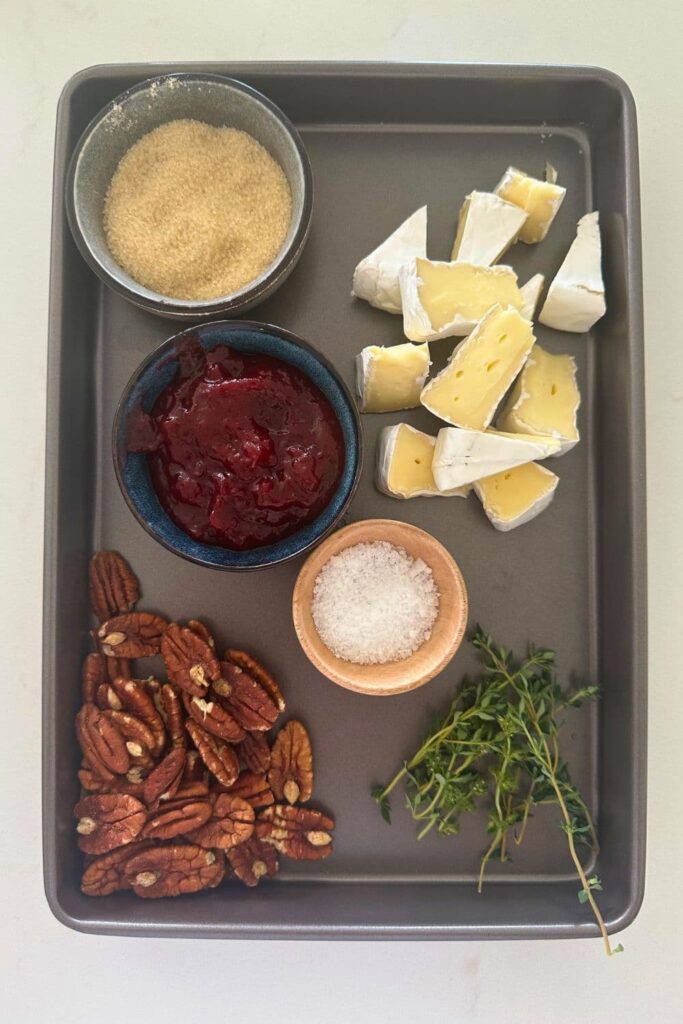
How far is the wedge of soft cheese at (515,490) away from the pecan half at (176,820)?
1.92 ft

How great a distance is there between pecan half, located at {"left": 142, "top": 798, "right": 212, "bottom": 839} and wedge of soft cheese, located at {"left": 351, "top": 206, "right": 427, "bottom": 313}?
0.77m

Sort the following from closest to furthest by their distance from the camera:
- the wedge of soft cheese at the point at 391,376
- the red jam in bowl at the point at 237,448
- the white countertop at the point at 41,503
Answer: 1. the red jam in bowl at the point at 237,448
2. the wedge of soft cheese at the point at 391,376
3. the white countertop at the point at 41,503

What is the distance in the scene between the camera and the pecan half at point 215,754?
1.00m

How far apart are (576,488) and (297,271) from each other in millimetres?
521

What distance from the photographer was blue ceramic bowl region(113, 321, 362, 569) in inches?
34.9

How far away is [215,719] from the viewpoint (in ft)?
3.30

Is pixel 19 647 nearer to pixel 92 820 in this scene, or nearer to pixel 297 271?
pixel 92 820

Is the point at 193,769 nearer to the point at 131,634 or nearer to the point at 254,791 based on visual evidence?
the point at 254,791

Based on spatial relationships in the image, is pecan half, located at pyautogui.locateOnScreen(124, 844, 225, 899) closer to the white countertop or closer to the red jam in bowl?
the white countertop

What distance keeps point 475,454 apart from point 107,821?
2.35 ft

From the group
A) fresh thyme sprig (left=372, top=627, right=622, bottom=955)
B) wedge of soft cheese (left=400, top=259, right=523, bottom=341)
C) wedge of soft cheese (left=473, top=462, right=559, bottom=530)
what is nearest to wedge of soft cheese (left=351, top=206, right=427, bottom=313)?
wedge of soft cheese (left=400, top=259, right=523, bottom=341)

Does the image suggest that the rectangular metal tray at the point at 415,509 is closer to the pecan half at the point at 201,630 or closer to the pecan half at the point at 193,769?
the pecan half at the point at 201,630

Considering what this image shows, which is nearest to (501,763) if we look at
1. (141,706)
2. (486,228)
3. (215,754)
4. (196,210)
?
(215,754)

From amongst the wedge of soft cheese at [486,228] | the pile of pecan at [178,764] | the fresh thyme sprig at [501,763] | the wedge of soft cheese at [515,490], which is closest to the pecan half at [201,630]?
the pile of pecan at [178,764]
